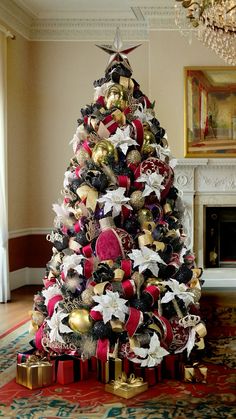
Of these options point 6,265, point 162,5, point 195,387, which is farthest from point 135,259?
point 162,5

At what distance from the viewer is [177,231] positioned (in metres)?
3.30

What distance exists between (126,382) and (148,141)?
1.46m

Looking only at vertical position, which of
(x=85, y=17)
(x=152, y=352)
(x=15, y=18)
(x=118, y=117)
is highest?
(x=85, y=17)

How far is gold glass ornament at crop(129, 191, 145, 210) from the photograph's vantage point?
3.08m

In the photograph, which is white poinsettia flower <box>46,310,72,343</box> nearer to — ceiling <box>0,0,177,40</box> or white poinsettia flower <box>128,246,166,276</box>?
white poinsettia flower <box>128,246,166,276</box>

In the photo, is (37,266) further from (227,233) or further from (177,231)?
(177,231)

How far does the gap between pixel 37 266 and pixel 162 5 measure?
361 cm

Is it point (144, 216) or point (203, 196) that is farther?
point (203, 196)

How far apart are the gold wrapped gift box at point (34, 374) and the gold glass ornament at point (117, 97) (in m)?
1.62

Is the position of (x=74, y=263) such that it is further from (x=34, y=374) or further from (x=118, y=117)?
(x=118, y=117)

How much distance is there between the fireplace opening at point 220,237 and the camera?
6500mm

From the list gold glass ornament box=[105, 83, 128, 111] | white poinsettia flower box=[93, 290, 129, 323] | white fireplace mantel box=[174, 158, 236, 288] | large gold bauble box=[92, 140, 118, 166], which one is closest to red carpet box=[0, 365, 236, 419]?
white poinsettia flower box=[93, 290, 129, 323]

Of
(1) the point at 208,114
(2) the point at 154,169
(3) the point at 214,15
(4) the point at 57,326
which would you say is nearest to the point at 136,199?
(2) the point at 154,169

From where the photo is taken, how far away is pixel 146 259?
2898 mm
